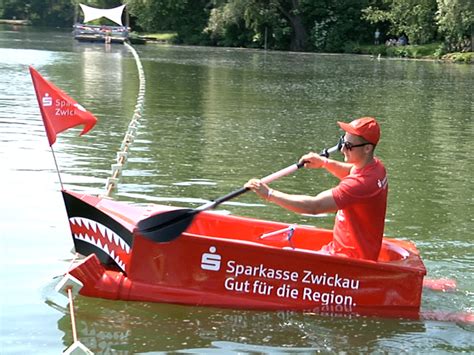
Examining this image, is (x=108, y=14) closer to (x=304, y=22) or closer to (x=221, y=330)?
(x=304, y=22)

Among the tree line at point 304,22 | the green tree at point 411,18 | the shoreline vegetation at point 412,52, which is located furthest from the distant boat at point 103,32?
the green tree at point 411,18

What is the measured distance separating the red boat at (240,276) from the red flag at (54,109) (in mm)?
1125

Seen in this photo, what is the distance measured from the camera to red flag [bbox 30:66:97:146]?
6.58 m

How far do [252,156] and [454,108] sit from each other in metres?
9.21

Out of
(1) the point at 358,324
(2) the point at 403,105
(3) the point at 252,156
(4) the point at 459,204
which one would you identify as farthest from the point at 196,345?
(2) the point at 403,105

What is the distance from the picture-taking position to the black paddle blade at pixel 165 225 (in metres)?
5.77

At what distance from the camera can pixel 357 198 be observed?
5641 mm

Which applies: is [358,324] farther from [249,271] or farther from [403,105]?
[403,105]

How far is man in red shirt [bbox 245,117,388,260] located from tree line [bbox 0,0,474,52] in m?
35.4

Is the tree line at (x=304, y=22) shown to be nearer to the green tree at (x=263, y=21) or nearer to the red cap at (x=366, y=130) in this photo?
the green tree at (x=263, y=21)

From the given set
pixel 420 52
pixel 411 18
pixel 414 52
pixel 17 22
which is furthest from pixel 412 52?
pixel 17 22

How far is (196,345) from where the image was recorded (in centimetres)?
532

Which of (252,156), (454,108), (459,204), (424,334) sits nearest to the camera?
(424,334)

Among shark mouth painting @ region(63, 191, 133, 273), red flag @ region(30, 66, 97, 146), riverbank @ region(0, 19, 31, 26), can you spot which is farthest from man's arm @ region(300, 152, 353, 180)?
riverbank @ region(0, 19, 31, 26)
